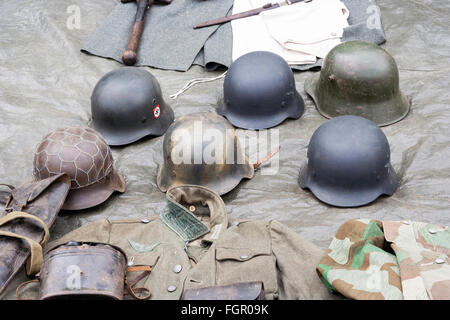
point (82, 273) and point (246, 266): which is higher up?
point (82, 273)

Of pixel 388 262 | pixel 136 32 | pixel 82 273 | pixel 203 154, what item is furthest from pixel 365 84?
pixel 82 273

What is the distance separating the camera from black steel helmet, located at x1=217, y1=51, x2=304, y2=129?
390cm

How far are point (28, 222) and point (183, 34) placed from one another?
2699 millimetres

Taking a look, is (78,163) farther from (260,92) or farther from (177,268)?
(260,92)

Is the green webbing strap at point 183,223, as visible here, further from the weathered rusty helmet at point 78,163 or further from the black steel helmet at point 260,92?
the black steel helmet at point 260,92

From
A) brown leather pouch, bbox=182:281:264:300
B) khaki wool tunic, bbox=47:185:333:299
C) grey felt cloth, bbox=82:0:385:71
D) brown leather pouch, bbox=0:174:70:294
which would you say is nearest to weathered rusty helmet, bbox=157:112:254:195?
khaki wool tunic, bbox=47:185:333:299

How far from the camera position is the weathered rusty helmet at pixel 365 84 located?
382 centimetres

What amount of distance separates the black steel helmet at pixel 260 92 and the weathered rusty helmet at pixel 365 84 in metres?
0.31

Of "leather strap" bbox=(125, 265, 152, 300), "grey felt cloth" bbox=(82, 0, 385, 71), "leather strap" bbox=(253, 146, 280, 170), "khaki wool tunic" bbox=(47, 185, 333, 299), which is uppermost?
"leather strap" bbox=(125, 265, 152, 300)

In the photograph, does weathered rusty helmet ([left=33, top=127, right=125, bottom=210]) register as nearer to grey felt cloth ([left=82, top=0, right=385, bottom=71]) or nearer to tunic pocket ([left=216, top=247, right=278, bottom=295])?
tunic pocket ([left=216, top=247, right=278, bottom=295])

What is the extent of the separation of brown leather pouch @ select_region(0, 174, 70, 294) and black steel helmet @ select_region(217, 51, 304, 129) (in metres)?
1.39

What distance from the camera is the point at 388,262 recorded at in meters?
2.33

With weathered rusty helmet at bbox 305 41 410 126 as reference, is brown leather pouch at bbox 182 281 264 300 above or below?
above
